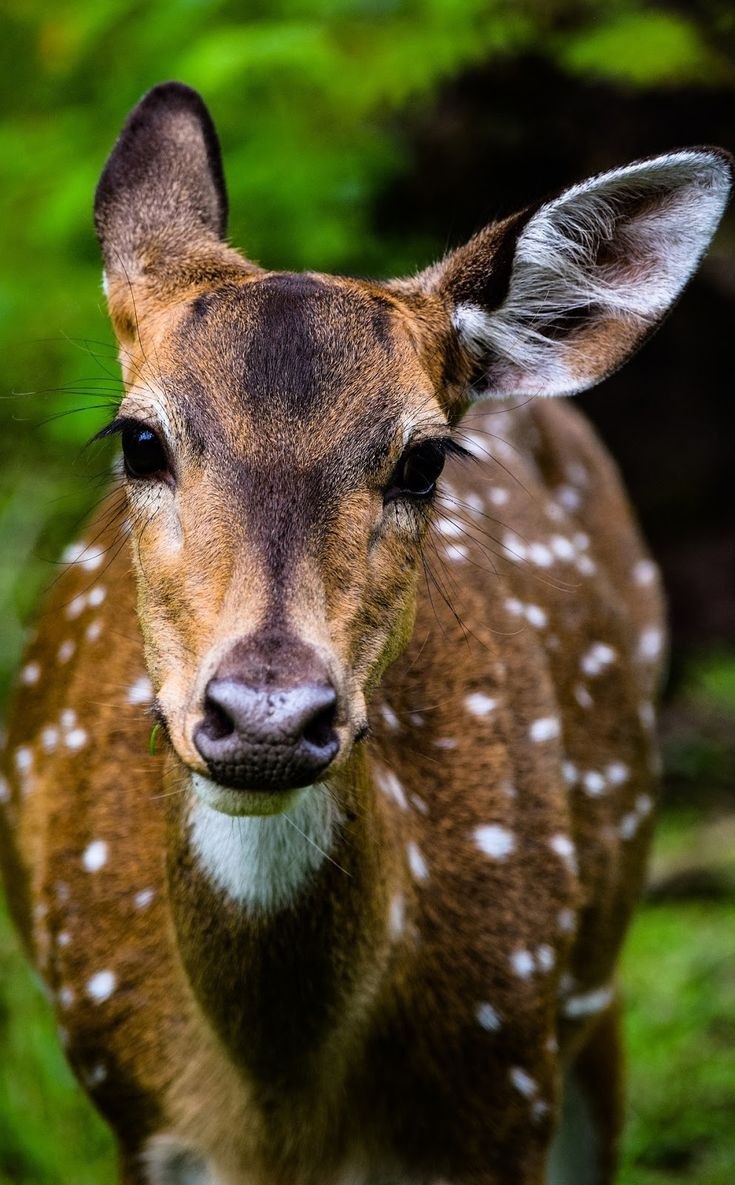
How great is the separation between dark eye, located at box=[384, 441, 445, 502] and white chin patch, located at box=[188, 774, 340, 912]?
1.96ft

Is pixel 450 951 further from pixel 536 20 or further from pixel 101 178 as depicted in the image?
pixel 536 20

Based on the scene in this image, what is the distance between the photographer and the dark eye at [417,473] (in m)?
3.15

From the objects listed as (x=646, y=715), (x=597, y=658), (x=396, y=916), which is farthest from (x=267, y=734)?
(x=646, y=715)

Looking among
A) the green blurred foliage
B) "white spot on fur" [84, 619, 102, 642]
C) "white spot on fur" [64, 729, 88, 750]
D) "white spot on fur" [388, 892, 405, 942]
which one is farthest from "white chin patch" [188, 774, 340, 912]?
the green blurred foliage

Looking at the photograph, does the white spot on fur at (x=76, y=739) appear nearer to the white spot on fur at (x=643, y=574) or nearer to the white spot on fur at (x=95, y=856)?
the white spot on fur at (x=95, y=856)

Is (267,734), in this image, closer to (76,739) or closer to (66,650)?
(76,739)

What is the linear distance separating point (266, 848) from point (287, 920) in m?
0.17

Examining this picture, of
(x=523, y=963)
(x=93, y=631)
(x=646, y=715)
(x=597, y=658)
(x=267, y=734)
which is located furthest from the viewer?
(x=646, y=715)

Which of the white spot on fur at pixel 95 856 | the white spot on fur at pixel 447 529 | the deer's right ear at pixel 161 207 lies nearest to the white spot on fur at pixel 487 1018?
Answer: the white spot on fur at pixel 95 856

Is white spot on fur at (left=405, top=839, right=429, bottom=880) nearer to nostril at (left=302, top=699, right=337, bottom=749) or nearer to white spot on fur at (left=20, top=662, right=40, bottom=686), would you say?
nostril at (left=302, top=699, right=337, bottom=749)

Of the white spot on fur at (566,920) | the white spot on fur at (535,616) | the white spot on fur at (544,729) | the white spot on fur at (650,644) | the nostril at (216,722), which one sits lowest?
the white spot on fur at (650,644)

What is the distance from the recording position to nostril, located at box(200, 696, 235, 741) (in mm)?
2645

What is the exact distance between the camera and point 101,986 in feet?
12.3

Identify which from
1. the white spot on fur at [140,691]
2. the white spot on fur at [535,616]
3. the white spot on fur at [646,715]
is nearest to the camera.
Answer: the white spot on fur at [140,691]
